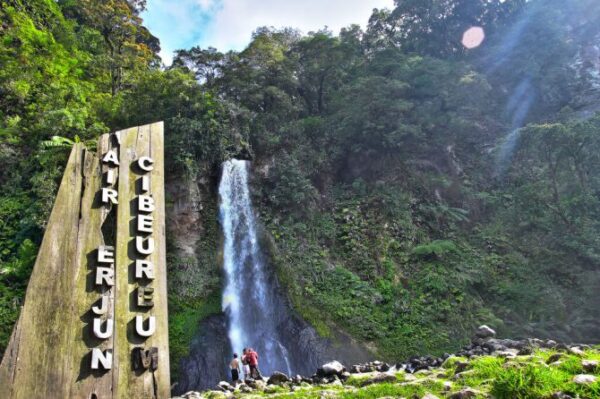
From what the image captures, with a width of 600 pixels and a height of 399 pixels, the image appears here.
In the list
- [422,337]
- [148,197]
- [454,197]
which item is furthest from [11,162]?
[454,197]

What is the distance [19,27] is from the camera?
1830 centimetres

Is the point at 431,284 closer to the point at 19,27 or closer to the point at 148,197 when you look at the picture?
the point at 148,197

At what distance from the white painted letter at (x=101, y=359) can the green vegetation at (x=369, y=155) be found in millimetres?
8058

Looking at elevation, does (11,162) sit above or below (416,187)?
above

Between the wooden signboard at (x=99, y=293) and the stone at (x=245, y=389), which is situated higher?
the wooden signboard at (x=99, y=293)

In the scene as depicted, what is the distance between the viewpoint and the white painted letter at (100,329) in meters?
5.24

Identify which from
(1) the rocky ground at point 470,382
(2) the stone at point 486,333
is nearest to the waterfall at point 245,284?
(2) the stone at point 486,333

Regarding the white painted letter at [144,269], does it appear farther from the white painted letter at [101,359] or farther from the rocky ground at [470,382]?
the rocky ground at [470,382]

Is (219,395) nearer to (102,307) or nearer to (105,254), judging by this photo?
(102,307)

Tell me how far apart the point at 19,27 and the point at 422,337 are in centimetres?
2066

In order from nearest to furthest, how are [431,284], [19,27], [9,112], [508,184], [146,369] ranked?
[146,369]
[431,284]
[9,112]
[19,27]
[508,184]

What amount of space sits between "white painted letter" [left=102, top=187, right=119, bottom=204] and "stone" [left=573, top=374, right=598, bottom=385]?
602 cm

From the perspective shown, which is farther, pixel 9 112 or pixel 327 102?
pixel 327 102

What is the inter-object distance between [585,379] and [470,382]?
3.94 feet
